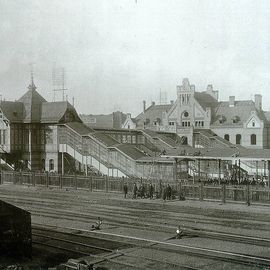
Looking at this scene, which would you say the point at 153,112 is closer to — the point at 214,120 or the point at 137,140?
the point at 214,120

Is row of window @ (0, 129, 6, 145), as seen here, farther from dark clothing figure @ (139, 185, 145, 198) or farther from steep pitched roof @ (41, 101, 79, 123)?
dark clothing figure @ (139, 185, 145, 198)

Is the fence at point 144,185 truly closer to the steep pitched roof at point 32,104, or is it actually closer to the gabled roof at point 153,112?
the steep pitched roof at point 32,104

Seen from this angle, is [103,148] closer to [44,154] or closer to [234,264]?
[44,154]

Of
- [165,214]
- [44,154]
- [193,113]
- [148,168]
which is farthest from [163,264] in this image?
[193,113]

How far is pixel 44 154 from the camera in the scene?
49125 millimetres

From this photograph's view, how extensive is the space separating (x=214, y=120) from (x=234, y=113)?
9.89 feet

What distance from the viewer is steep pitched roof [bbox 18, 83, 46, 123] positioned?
49688 mm

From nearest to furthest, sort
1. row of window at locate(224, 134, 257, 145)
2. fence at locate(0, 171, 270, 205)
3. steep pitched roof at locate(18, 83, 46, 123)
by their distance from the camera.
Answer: fence at locate(0, 171, 270, 205), steep pitched roof at locate(18, 83, 46, 123), row of window at locate(224, 134, 257, 145)

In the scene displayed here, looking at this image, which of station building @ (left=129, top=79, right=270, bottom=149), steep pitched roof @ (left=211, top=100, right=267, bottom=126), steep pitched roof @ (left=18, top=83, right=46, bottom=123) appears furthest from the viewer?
steep pitched roof @ (left=211, top=100, right=267, bottom=126)

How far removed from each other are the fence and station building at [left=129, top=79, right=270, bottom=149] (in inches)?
1014

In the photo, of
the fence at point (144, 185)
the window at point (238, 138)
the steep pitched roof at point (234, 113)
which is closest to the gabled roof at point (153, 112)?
the steep pitched roof at point (234, 113)

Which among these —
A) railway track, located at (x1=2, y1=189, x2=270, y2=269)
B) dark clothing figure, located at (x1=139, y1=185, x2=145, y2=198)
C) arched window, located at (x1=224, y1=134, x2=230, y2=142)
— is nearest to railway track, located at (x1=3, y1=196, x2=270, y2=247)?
railway track, located at (x1=2, y1=189, x2=270, y2=269)

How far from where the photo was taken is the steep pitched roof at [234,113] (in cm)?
6581

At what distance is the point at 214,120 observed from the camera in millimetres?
68125
